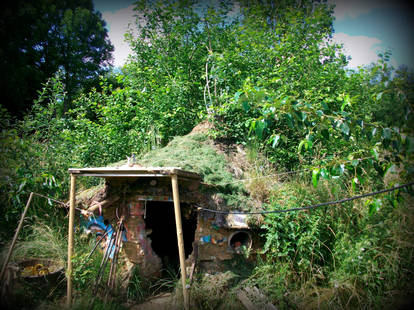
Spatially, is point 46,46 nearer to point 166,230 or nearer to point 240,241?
Answer: point 166,230

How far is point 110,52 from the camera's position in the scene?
54.4 feet

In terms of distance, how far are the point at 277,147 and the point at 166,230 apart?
3.90 m

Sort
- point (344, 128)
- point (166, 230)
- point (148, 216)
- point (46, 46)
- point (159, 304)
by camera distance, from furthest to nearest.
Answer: point (46, 46), point (166, 230), point (148, 216), point (159, 304), point (344, 128)

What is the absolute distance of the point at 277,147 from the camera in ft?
22.5

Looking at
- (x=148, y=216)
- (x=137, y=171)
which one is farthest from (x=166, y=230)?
(x=137, y=171)

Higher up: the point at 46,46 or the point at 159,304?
the point at 46,46

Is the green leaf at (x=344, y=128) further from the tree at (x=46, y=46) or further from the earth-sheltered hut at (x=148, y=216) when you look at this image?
the tree at (x=46, y=46)

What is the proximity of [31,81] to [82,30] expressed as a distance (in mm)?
4195

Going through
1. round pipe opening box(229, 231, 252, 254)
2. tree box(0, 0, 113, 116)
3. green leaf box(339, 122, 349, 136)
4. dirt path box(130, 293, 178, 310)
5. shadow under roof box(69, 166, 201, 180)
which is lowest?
dirt path box(130, 293, 178, 310)

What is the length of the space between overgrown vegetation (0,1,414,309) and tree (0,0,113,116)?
175 inches

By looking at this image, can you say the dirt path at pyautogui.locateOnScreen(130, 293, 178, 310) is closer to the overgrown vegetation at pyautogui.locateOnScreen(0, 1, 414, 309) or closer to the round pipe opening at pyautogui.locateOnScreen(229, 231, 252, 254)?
the overgrown vegetation at pyautogui.locateOnScreen(0, 1, 414, 309)

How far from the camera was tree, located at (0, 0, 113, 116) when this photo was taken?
1103 cm

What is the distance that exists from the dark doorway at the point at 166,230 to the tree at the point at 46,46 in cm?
705

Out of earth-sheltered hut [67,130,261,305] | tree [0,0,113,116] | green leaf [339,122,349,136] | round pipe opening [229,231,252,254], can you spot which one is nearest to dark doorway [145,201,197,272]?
earth-sheltered hut [67,130,261,305]
